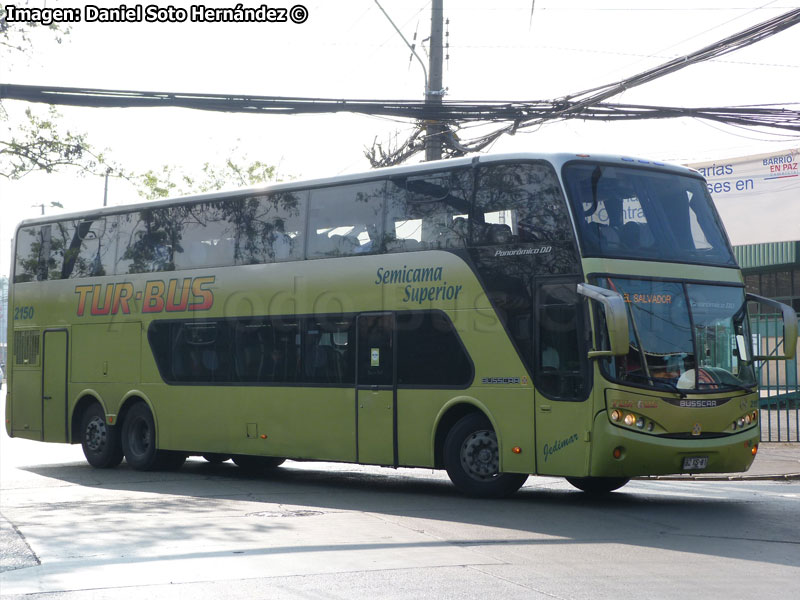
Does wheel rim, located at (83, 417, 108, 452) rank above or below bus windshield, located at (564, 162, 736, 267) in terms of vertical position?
below

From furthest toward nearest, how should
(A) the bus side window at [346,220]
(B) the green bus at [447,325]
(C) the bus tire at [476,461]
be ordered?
(A) the bus side window at [346,220]
(C) the bus tire at [476,461]
(B) the green bus at [447,325]

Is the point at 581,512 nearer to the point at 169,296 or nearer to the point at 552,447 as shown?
the point at 552,447

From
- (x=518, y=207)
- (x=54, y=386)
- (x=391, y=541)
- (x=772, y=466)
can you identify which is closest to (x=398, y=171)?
(x=518, y=207)

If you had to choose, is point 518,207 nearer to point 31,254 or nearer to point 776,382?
point 776,382

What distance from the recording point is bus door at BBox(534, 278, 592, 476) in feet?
40.0

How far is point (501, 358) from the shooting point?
1307cm

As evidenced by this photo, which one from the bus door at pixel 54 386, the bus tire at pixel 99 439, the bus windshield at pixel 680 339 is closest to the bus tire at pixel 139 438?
the bus tire at pixel 99 439

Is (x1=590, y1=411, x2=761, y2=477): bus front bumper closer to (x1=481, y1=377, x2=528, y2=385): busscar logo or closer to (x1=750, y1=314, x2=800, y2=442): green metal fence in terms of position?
(x1=481, y1=377, x2=528, y2=385): busscar logo

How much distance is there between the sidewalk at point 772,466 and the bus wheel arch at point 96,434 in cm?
890

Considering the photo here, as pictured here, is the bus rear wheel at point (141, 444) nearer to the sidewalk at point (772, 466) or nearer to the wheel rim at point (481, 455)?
the wheel rim at point (481, 455)

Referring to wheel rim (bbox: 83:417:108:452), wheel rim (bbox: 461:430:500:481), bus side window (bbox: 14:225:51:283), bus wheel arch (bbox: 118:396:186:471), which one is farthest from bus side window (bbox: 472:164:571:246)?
bus side window (bbox: 14:225:51:283)

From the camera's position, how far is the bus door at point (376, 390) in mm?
14242

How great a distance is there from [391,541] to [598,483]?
4883 millimetres

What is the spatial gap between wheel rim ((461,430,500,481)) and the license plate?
222 centimetres
